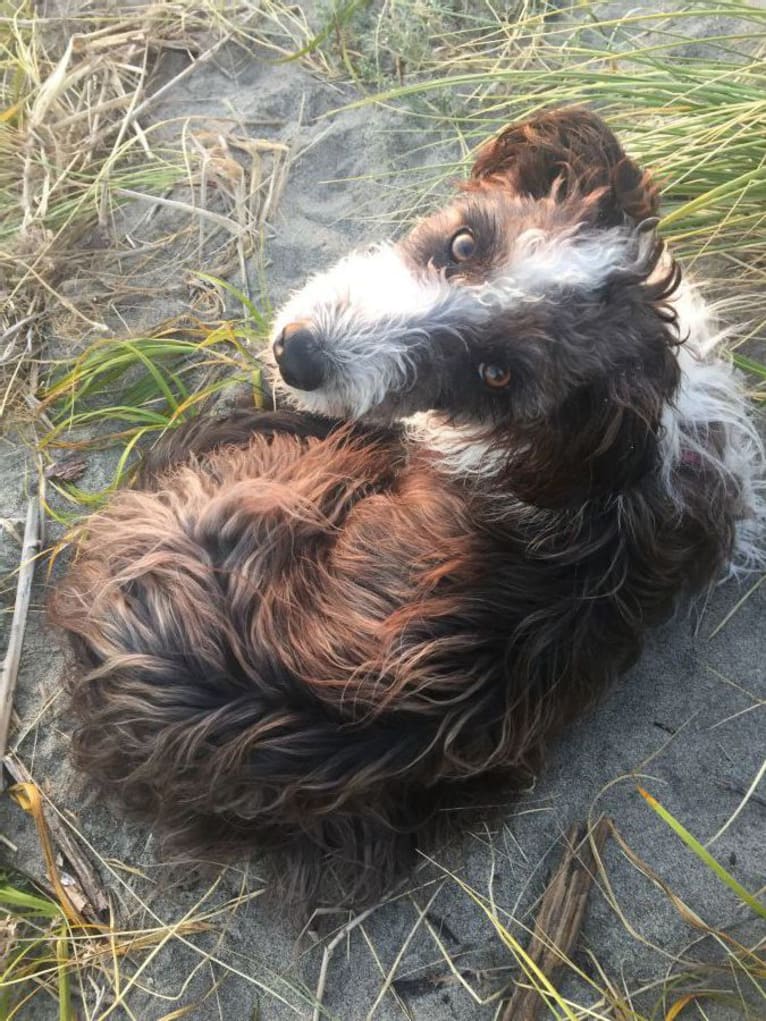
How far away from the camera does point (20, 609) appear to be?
2.83m

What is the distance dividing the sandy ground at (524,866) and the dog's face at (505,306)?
1043mm

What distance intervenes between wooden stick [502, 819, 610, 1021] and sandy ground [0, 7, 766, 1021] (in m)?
0.04

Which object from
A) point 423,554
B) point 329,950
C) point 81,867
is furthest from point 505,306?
point 81,867

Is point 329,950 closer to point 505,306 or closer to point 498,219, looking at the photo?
point 505,306

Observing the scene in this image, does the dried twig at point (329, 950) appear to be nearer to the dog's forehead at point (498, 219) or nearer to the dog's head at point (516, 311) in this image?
the dog's head at point (516, 311)

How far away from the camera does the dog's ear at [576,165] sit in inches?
86.7

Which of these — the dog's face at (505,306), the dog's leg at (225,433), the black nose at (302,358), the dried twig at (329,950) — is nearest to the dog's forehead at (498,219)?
the dog's face at (505,306)

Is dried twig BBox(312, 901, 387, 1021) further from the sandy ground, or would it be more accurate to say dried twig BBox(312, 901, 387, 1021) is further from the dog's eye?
the dog's eye

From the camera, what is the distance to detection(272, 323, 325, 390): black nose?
216 cm

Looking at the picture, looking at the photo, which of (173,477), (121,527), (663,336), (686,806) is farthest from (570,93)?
(686,806)

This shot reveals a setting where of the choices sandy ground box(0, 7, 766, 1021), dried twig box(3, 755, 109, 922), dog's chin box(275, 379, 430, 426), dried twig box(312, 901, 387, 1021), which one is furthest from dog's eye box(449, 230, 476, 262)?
dried twig box(3, 755, 109, 922)

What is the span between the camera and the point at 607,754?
8.38 feet

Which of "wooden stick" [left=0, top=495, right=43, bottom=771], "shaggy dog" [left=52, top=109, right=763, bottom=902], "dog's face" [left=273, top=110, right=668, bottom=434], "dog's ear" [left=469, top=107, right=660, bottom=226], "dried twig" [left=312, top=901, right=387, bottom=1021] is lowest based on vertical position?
"dried twig" [left=312, top=901, right=387, bottom=1021]

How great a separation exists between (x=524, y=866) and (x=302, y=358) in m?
1.61
